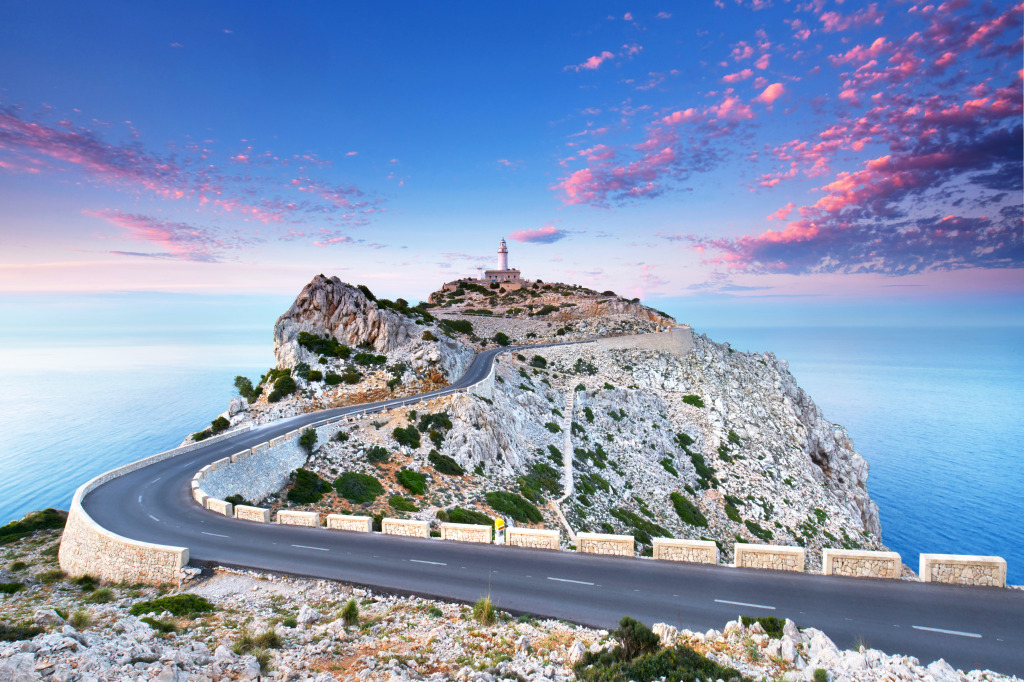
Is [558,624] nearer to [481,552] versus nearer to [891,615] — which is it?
[481,552]

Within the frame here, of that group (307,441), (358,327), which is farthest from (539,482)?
(358,327)

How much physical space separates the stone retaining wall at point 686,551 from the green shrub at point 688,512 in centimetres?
2375

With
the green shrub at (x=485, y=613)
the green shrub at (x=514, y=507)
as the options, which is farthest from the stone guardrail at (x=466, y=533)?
the green shrub at (x=514, y=507)

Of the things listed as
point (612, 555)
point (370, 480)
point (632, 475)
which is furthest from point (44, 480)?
point (612, 555)

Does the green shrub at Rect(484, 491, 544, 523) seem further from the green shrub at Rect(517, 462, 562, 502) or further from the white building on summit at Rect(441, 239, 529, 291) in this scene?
the white building on summit at Rect(441, 239, 529, 291)

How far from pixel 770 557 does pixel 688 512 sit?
25.2 metres

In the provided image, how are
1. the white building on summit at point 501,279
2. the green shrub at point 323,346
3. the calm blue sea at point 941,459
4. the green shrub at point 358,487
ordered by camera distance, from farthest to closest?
the white building on summit at point 501,279, the calm blue sea at point 941,459, the green shrub at point 323,346, the green shrub at point 358,487

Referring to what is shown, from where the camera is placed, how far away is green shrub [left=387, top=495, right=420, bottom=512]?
24109 mm

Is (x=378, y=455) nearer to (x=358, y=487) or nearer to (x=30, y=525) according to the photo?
(x=358, y=487)

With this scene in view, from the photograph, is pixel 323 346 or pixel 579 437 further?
pixel 579 437

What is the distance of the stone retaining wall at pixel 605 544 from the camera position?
15555 mm

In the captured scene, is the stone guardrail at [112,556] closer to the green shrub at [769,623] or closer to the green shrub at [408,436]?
the green shrub at [408,436]

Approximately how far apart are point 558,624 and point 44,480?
84.8m

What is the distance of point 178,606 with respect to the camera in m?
13.0
